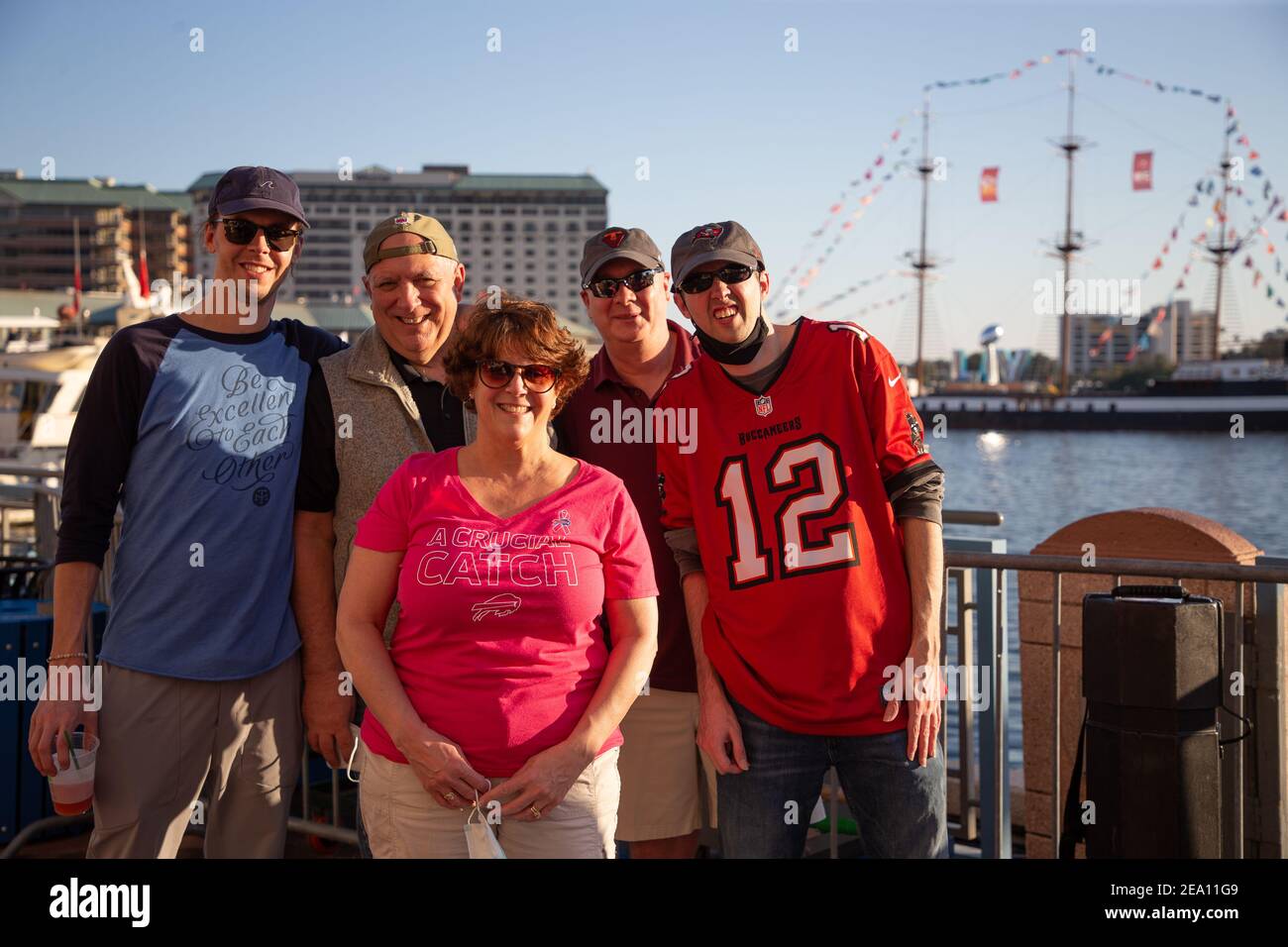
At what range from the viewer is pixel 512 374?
2863 millimetres

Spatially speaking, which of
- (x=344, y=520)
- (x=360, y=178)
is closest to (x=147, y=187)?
(x=360, y=178)

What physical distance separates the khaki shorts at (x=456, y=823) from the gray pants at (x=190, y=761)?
528 mm

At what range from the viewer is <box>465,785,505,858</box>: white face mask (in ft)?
9.03

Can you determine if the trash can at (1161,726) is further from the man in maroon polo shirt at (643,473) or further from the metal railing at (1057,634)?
the man in maroon polo shirt at (643,473)

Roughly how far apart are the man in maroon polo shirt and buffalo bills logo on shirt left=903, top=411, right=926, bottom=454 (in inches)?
32.1

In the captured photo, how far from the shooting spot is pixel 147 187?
169m

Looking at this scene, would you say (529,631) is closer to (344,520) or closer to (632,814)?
(344,520)

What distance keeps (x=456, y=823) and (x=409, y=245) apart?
1599 millimetres

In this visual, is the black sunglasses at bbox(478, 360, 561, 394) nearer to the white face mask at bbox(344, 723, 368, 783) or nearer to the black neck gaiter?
the black neck gaiter

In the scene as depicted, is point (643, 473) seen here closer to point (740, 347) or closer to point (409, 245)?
point (740, 347)

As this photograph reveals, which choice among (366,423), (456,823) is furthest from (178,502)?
(456,823)

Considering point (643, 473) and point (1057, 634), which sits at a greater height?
point (643, 473)

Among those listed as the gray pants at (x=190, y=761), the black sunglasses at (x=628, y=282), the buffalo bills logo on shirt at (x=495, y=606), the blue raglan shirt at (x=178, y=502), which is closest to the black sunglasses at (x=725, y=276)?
the black sunglasses at (x=628, y=282)
